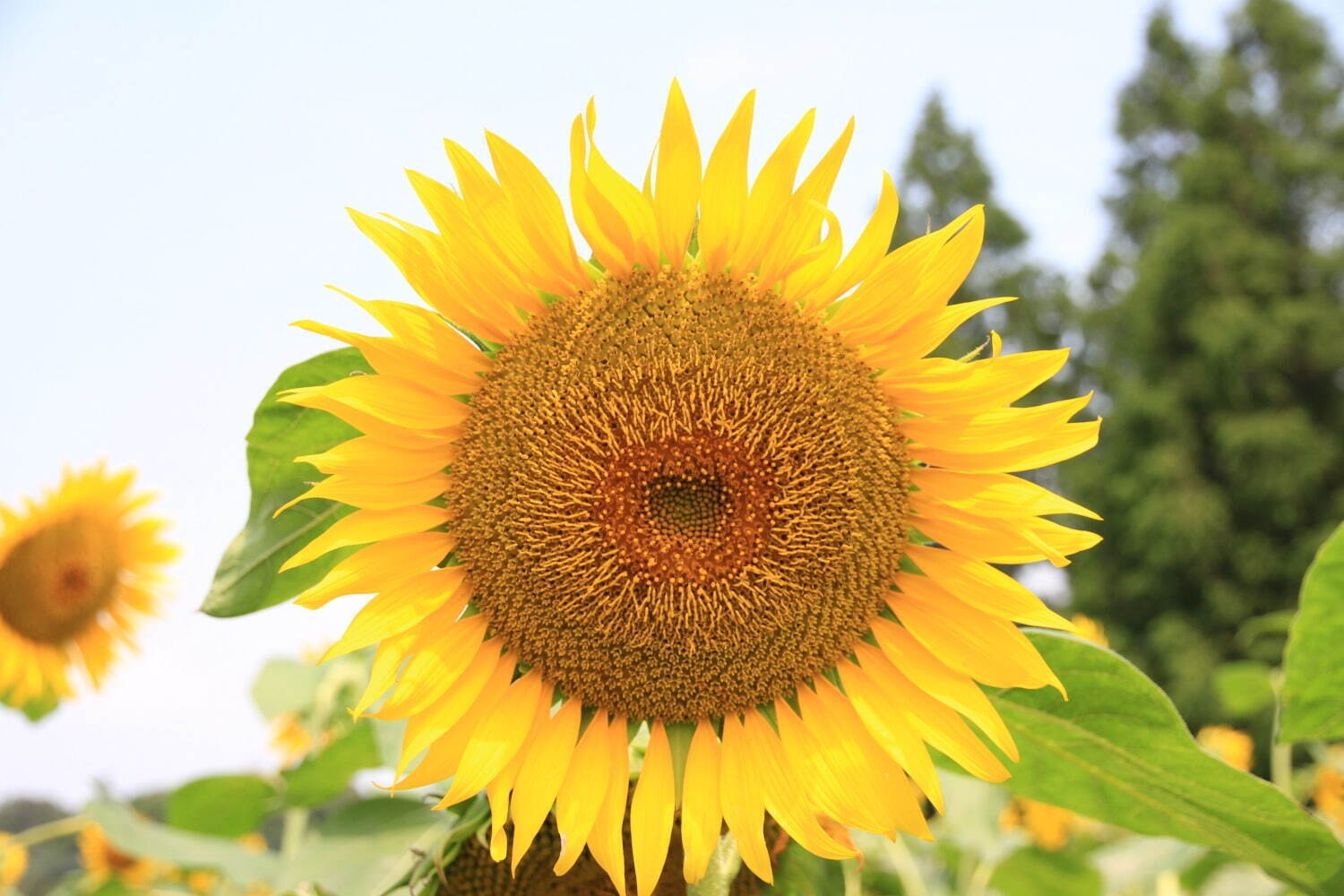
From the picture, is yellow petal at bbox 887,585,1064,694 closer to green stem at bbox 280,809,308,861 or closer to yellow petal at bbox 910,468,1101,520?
yellow petal at bbox 910,468,1101,520

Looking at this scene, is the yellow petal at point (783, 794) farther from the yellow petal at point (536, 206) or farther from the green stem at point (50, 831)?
the green stem at point (50, 831)

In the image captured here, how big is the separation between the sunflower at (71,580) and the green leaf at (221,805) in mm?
1232

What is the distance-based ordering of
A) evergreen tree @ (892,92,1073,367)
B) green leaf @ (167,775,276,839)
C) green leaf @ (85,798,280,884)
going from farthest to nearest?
evergreen tree @ (892,92,1073,367)
green leaf @ (167,775,276,839)
green leaf @ (85,798,280,884)

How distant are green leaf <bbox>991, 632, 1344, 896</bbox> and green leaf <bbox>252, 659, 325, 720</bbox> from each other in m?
1.95

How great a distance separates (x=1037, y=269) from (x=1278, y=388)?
9325 millimetres

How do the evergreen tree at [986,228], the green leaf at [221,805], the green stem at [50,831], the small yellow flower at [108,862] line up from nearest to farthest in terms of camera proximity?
the green leaf at [221,805] → the green stem at [50,831] → the small yellow flower at [108,862] → the evergreen tree at [986,228]

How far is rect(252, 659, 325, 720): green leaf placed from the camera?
2.67 m

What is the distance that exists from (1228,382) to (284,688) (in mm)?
23850

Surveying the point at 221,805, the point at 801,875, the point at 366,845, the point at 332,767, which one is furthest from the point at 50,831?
the point at 801,875

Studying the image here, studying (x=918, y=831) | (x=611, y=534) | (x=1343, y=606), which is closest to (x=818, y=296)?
(x=611, y=534)

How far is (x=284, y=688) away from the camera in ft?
8.90

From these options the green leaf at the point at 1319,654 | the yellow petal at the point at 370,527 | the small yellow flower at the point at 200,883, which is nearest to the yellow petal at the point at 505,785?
the yellow petal at the point at 370,527

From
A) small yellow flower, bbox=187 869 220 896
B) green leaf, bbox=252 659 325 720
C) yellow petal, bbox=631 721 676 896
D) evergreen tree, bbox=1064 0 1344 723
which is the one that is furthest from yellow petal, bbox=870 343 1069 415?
evergreen tree, bbox=1064 0 1344 723

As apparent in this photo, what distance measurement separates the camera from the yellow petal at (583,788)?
1.13m
